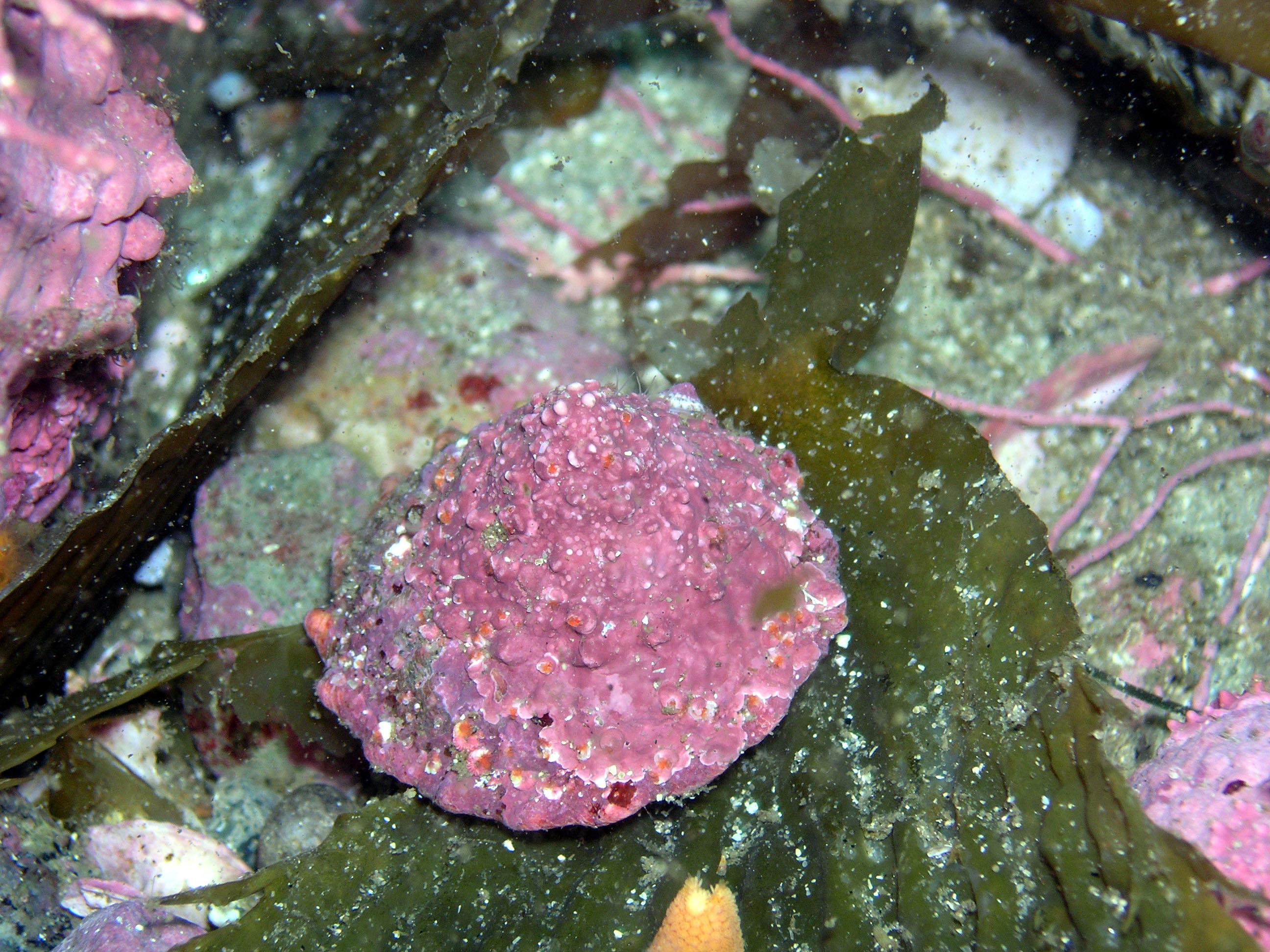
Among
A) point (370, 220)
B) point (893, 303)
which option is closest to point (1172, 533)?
point (893, 303)

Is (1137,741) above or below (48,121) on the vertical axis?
below

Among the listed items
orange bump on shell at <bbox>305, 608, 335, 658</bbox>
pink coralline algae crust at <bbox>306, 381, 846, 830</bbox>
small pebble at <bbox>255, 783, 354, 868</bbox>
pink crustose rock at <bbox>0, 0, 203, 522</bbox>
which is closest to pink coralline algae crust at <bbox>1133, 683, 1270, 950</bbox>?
pink coralline algae crust at <bbox>306, 381, 846, 830</bbox>

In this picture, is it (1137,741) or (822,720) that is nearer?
(822,720)

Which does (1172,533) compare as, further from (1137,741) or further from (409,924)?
(409,924)

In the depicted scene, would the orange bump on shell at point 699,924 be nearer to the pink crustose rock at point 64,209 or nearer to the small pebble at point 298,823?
the small pebble at point 298,823

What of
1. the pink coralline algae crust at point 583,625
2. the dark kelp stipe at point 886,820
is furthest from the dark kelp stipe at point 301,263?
the dark kelp stipe at point 886,820

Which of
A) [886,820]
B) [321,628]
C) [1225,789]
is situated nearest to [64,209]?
[321,628]

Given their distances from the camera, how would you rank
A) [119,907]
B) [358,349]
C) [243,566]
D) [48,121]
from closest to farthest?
[48,121] → [119,907] → [243,566] → [358,349]

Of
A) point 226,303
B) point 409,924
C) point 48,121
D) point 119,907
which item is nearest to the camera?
point 48,121
